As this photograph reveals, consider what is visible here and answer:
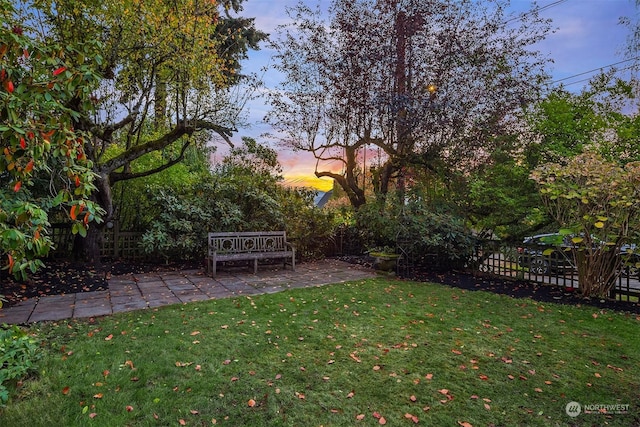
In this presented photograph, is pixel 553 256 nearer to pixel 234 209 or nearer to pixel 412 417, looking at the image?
pixel 412 417

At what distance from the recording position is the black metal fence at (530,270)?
5.37 m

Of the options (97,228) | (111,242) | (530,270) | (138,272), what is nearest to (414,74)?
(530,270)

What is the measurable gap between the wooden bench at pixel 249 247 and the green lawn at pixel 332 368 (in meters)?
2.34

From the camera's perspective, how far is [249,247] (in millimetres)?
7734

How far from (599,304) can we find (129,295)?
713 centimetres

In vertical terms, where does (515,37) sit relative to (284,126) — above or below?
above

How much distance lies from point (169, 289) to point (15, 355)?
3.01m

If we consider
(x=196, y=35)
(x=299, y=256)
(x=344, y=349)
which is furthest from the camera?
(x=299, y=256)

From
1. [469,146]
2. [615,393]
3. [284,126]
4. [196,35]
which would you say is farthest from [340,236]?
[615,393]

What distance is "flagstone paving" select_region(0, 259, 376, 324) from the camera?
4511 mm

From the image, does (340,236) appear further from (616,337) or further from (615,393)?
(615,393)

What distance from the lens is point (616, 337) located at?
151 inches

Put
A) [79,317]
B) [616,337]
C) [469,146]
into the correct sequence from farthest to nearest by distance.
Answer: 1. [469,146]
2. [79,317]
3. [616,337]

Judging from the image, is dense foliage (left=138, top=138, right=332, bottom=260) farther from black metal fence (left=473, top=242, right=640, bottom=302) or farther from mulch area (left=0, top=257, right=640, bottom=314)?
black metal fence (left=473, top=242, right=640, bottom=302)
